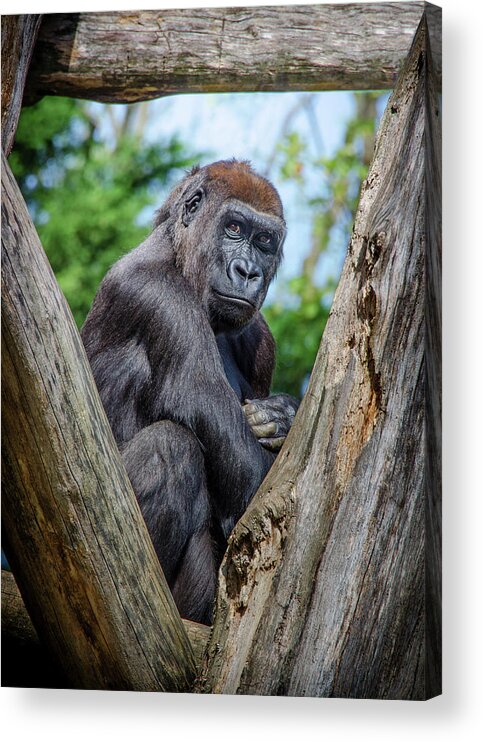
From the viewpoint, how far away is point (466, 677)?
3232mm

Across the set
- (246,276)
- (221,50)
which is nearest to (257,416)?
(246,276)

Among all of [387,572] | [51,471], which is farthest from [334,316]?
[51,471]

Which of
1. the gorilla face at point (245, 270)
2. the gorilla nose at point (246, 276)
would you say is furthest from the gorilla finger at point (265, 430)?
the gorilla nose at point (246, 276)

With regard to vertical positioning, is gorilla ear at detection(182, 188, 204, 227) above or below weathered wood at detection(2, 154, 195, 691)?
above

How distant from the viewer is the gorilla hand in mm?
3570

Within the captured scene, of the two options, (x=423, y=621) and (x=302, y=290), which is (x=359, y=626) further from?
(x=302, y=290)

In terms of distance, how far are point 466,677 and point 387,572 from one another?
52 centimetres

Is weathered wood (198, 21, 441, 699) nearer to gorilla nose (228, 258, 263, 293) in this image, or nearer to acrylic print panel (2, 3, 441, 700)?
acrylic print panel (2, 3, 441, 700)

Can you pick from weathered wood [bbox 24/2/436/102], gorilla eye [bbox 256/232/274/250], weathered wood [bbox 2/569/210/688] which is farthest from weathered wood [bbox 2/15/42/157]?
weathered wood [bbox 2/569/210/688]

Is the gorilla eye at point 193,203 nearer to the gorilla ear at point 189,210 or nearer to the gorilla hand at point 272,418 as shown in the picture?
the gorilla ear at point 189,210

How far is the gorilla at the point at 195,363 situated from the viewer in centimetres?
348

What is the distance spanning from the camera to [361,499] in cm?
298

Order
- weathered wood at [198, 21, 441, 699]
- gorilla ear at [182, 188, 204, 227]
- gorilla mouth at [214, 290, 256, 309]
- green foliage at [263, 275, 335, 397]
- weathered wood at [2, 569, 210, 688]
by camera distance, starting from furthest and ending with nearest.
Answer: gorilla ear at [182, 188, 204, 227] < gorilla mouth at [214, 290, 256, 309] < green foliage at [263, 275, 335, 397] < weathered wood at [2, 569, 210, 688] < weathered wood at [198, 21, 441, 699]

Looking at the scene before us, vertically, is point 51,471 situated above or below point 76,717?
above
